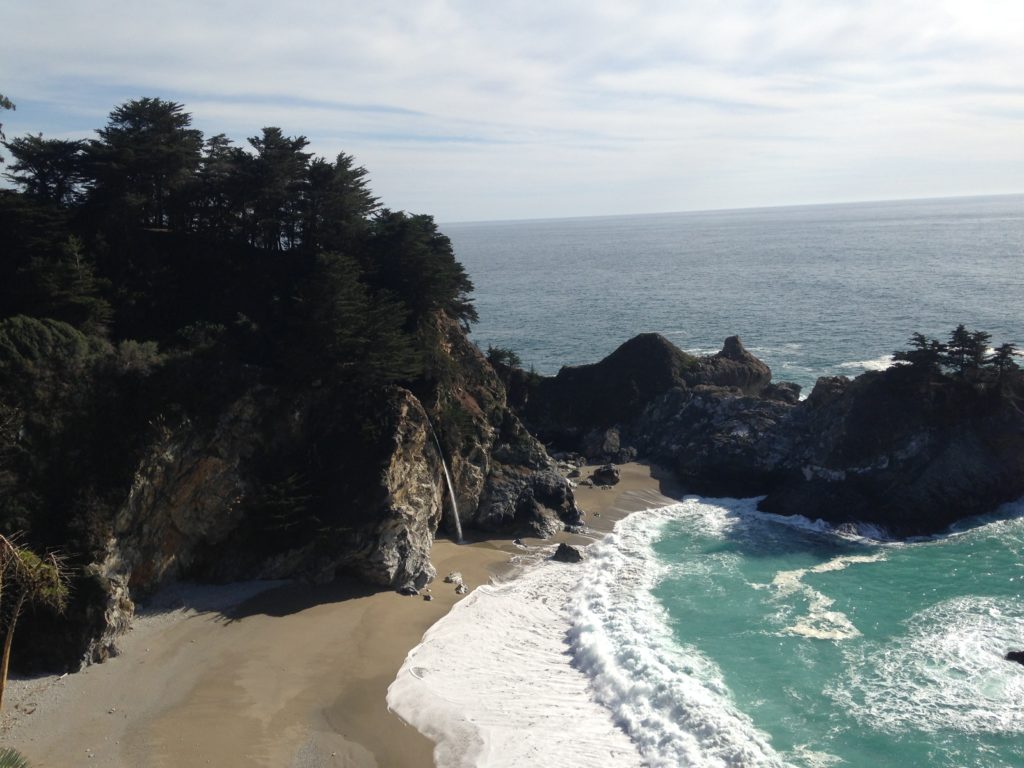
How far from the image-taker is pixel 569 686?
20500mm

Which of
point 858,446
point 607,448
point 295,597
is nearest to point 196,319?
point 295,597

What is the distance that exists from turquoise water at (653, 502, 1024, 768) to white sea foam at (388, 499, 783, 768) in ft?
3.36

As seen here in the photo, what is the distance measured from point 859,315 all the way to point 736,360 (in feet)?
98.0

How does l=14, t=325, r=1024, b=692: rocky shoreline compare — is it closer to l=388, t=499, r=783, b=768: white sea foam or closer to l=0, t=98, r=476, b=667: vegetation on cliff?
l=0, t=98, r=476, b=667: vegetation on cliff

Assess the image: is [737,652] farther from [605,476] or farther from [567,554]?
[605,476]

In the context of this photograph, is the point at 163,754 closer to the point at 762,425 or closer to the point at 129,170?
the point at 129,170

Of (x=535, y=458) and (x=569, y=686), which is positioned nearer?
(x=569, y=686)

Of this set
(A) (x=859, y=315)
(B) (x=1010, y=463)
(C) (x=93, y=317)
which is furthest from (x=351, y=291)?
(A) (x=859, y=315)

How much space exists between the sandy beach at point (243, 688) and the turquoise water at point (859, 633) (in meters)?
8.49

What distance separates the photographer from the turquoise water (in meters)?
17.9

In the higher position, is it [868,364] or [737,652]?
[868,364]

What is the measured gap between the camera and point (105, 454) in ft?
73.3

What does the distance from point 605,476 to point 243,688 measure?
21.5m

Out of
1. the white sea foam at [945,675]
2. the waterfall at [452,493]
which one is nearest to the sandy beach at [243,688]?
the waterfall at [452,493]
